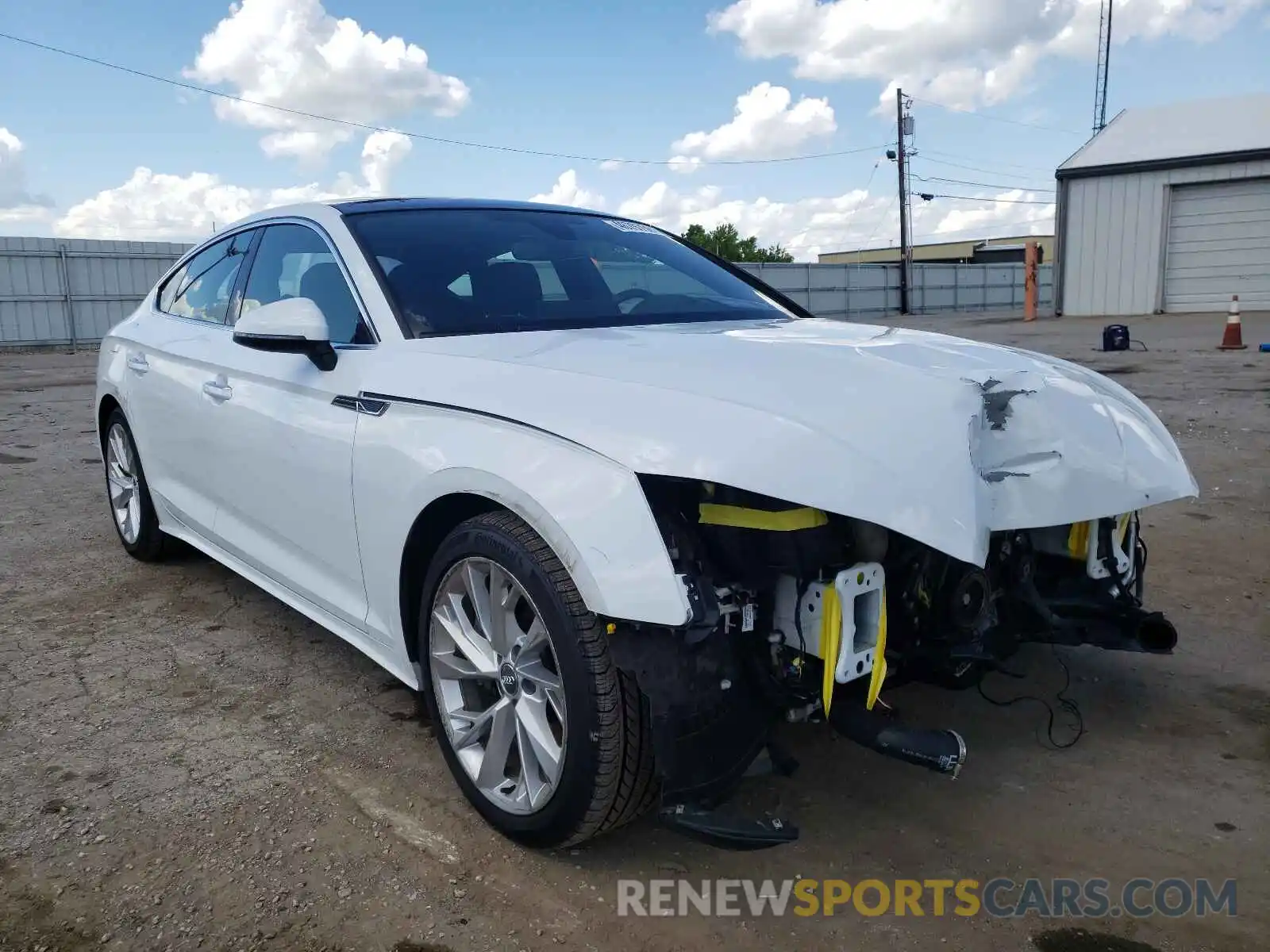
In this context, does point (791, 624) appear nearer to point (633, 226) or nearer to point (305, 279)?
point (305, 279)

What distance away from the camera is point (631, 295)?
321 centimetres

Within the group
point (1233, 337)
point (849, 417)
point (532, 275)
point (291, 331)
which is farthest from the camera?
point (1233, 337)

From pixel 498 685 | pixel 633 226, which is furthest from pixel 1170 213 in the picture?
pixel 498 685

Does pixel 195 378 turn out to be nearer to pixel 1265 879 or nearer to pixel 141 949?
pixel 141 949

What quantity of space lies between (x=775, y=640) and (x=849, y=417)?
0.50m

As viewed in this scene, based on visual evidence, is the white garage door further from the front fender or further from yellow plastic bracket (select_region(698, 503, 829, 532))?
the front fender

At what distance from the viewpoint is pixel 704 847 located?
7.77ft

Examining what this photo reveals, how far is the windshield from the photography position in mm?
2832

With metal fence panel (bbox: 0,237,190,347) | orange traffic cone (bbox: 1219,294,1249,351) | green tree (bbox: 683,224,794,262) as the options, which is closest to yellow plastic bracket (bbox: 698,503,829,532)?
orange traffic cone (bbox: 1219,294,1249,351)

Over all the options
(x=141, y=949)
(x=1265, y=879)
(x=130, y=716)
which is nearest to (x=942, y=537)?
(x=1265, y=879)

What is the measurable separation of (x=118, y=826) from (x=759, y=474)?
1.84 m

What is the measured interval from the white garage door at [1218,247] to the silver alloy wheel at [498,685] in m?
20.8

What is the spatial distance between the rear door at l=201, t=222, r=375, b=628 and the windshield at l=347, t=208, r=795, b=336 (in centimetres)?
19

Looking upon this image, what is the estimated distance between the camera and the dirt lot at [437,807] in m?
2.08
